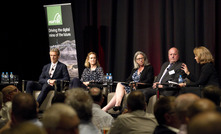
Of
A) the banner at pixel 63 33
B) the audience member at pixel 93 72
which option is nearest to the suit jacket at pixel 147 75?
the audience member at pixel 93 72

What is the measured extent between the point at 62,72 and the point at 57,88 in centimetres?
41

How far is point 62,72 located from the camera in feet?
19.5

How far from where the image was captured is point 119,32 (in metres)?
6.96

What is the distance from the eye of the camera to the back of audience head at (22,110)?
1.76 metres

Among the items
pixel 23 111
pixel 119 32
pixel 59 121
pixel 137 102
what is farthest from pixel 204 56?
pixel 59 121

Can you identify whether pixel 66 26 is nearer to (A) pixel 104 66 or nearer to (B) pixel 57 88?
(A) pixel 104 66

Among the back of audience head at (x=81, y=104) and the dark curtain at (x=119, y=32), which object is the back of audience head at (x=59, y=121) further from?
the dark curtain at (x=119, y=32)

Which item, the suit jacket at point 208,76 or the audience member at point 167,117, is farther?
the suit jacket at point 208,76

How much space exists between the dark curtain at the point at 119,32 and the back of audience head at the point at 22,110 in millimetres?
4480

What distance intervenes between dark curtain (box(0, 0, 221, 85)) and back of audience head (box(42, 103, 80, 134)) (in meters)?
4.87

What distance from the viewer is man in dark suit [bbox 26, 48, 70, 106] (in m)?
5.68

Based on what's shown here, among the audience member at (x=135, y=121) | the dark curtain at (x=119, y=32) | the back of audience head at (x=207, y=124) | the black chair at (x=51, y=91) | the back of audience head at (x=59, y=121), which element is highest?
the dark curtain at (x=119, y=32)

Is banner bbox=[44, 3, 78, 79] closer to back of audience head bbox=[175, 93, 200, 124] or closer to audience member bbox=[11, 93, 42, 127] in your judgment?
audience member bbox=[11, 93, 42, 127]

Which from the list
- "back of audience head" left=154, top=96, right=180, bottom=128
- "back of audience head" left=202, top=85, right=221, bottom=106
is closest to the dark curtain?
"back of audience head" left=202, top=85, right=221, bottom=106
